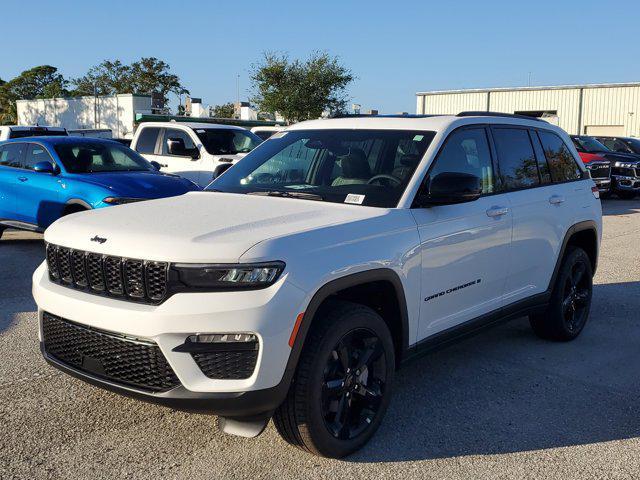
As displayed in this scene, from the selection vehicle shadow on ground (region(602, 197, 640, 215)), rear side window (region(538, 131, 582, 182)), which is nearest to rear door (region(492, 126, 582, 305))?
rear side window (region(538, 131, 582, 182))

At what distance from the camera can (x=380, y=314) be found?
13.7 feet

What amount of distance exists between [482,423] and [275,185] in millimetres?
1993

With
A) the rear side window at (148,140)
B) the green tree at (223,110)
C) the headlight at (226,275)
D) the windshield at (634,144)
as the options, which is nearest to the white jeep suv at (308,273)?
the headlight at (226,275)

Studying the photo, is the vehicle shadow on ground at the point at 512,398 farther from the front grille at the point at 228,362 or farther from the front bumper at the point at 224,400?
the front grille at the point at 228,362

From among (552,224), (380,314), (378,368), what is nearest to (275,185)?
(380,314)

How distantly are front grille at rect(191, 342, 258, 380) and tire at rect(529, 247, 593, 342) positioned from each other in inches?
133

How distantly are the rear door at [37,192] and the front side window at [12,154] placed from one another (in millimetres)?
131

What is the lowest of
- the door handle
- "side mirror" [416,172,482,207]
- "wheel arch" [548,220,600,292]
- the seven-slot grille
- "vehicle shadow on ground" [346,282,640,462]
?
"vehicle shadow on ground" [346,282,640,462]

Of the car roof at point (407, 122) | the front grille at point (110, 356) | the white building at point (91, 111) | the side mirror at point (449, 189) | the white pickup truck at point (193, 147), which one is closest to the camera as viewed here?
the front grille at point (110, 356)

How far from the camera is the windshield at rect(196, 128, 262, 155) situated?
12914mm

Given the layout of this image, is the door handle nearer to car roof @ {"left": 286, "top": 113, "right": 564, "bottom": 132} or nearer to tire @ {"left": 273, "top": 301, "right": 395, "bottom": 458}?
car roof @ {"left": 286, "top": 113, "right": 564, "bottom": 132}

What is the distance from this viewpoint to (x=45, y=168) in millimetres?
9508

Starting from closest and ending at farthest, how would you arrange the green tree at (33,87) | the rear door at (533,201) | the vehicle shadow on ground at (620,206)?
the rear door at (533,201) < the vehicle shadow on ground at (620,206) < the green tree at (33,87)

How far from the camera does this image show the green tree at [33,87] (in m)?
67.3
